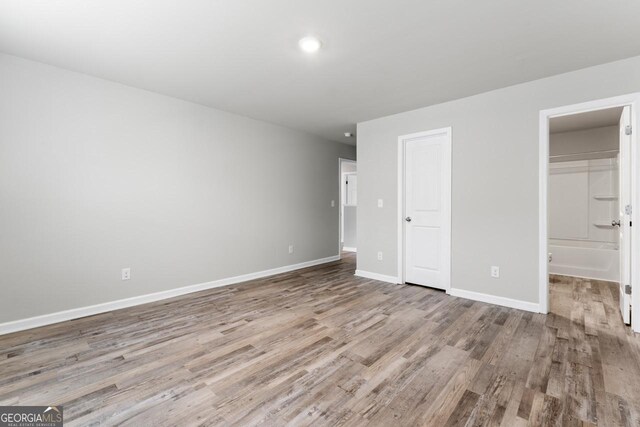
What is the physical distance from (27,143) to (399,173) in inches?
162

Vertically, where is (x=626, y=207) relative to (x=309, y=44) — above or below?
below

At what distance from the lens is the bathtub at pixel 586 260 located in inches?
170

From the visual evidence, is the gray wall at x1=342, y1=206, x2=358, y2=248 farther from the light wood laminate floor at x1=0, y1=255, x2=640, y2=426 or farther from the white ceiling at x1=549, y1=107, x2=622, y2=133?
the white ceiling at x1=549, y1=107, x2=622, y2=133

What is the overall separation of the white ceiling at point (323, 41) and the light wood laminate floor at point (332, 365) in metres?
2.44

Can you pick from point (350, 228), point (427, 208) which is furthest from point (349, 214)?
point (427, 208)

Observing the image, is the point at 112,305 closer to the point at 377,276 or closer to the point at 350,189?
the point at 377,276

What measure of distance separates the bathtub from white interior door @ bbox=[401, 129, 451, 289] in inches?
101

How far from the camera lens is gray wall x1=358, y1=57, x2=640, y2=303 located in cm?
282

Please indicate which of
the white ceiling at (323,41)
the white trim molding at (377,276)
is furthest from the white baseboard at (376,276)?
the white ceiling at (323,41)

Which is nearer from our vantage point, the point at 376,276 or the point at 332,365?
the point at 332,365

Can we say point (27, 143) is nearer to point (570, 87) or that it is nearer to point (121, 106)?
point (121, 106)

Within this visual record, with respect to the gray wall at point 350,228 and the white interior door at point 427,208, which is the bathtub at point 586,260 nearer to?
the white interior door at point 427,208

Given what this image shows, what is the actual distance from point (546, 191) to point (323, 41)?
8.79 feet

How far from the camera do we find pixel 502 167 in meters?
3.24
